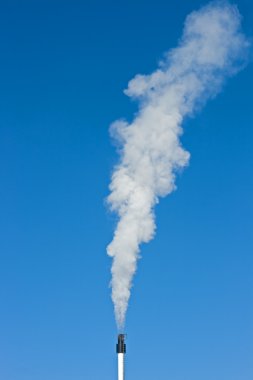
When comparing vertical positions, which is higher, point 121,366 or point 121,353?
point 121,353

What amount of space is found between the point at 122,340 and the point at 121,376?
2.77m

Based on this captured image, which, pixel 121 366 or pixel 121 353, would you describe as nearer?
pixel 121 366

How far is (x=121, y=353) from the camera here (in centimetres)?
3956

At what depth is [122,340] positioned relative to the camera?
1583 inches

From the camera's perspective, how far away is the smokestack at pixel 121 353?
38.5 metres

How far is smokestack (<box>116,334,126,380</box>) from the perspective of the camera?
38469 mm

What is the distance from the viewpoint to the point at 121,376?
3834 cm

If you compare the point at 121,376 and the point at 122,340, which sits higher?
the point at 122,340
